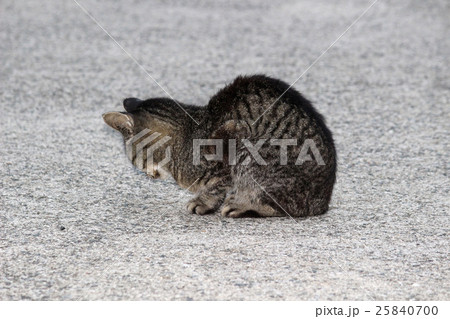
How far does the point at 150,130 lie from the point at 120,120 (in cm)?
24

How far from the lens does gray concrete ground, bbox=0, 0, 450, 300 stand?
13.5 ft

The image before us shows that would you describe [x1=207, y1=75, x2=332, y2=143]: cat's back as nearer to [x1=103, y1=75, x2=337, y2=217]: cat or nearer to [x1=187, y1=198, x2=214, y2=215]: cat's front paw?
[x1=103, y1=75, x2=337, y2=217]: cat

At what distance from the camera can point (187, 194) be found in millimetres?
5520

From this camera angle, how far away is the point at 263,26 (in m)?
10.5

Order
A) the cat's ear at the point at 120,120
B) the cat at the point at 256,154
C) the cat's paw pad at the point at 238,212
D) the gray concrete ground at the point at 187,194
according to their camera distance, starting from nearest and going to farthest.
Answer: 1. the gray concrete ground at the point at 187,194
2. the cat at the point at 256,154
3. the cat's paw pad at the point at 238,212
4. the cat's ear at the point at 120,120

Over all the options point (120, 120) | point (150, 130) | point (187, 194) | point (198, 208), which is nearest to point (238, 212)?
point (198, 208)

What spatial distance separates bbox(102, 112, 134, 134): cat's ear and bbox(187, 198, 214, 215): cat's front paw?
777 millimetres

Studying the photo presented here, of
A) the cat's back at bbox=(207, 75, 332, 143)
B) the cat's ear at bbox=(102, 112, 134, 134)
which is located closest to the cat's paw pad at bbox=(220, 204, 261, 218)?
the cat's back at bbox=(207, 75, 332, 143)

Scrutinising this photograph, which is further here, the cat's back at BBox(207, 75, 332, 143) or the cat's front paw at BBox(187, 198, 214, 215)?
the cat's front paw at BBox(187, 198, 214, 215)

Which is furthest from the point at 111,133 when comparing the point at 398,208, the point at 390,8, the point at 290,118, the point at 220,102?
the point at 390,8

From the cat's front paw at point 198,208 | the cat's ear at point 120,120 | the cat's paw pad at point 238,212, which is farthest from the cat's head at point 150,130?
the cat's paw pad at point 238,212

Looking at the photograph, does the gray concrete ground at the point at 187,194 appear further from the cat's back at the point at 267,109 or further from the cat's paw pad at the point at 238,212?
the cat's back at the point at 267,109

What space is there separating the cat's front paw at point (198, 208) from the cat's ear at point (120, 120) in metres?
0.78

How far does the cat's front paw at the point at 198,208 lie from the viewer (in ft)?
16.5
